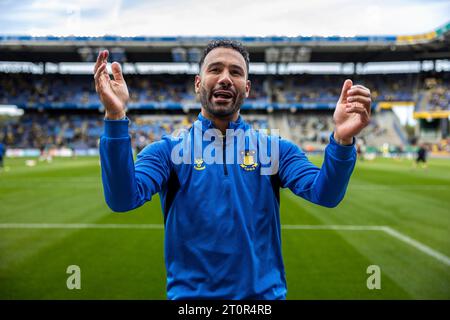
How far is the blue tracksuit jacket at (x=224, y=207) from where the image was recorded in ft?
6.44

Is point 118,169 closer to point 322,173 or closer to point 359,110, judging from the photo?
point 322,173

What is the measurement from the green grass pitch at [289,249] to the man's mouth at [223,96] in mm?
3289

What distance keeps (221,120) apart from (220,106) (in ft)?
0.31

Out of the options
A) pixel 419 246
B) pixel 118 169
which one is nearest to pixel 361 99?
pixel 118 169

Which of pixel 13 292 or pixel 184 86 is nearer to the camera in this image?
pixel 13 292

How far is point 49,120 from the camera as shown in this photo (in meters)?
47.2

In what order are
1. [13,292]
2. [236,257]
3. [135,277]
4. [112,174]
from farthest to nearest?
[135,277] < [13,292] < [236,257] < [112,174]

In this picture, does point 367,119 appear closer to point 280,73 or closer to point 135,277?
point 135,277

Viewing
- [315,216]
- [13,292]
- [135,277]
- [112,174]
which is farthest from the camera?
[315,216]

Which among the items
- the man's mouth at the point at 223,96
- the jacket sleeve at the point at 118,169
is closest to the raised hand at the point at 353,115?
the man's mouth at the point at 223,96

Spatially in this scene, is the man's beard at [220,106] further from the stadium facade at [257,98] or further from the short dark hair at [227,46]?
the stadium facade at [257,98]
